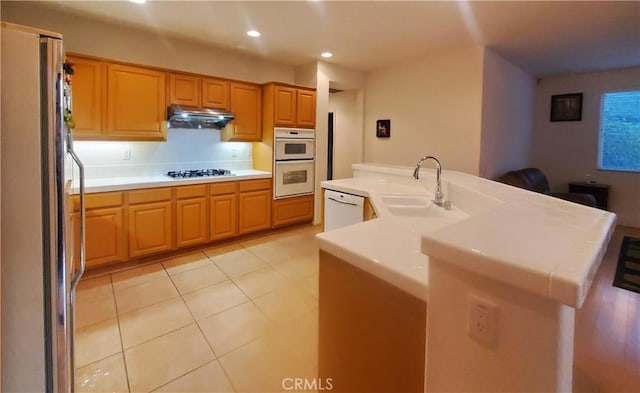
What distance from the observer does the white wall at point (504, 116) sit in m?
4.23

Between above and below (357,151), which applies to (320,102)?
above

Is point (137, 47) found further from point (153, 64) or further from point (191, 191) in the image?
point (191, 191)

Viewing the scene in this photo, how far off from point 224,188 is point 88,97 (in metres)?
1.64

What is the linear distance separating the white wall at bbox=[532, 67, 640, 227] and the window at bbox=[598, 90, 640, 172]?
0.09 metres

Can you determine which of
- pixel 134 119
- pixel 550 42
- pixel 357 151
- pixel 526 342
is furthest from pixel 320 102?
pixel 526 342

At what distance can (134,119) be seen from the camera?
3.46m

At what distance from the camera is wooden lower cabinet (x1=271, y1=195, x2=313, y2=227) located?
458 cm

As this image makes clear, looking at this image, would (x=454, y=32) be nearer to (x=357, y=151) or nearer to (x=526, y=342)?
(x=357, y=151)

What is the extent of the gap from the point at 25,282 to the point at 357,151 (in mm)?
5085

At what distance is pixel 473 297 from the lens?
0.73m

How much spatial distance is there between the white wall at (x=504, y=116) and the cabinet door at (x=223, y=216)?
3.33 m

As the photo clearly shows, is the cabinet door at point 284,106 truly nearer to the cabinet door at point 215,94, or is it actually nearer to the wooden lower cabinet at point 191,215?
the cabinet door at point 215,94

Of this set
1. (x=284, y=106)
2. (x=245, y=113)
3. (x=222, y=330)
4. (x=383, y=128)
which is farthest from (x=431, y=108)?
(x=222, y=330)

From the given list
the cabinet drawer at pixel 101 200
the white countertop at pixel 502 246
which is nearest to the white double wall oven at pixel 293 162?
the cabinet drawer at pixel 101 200
